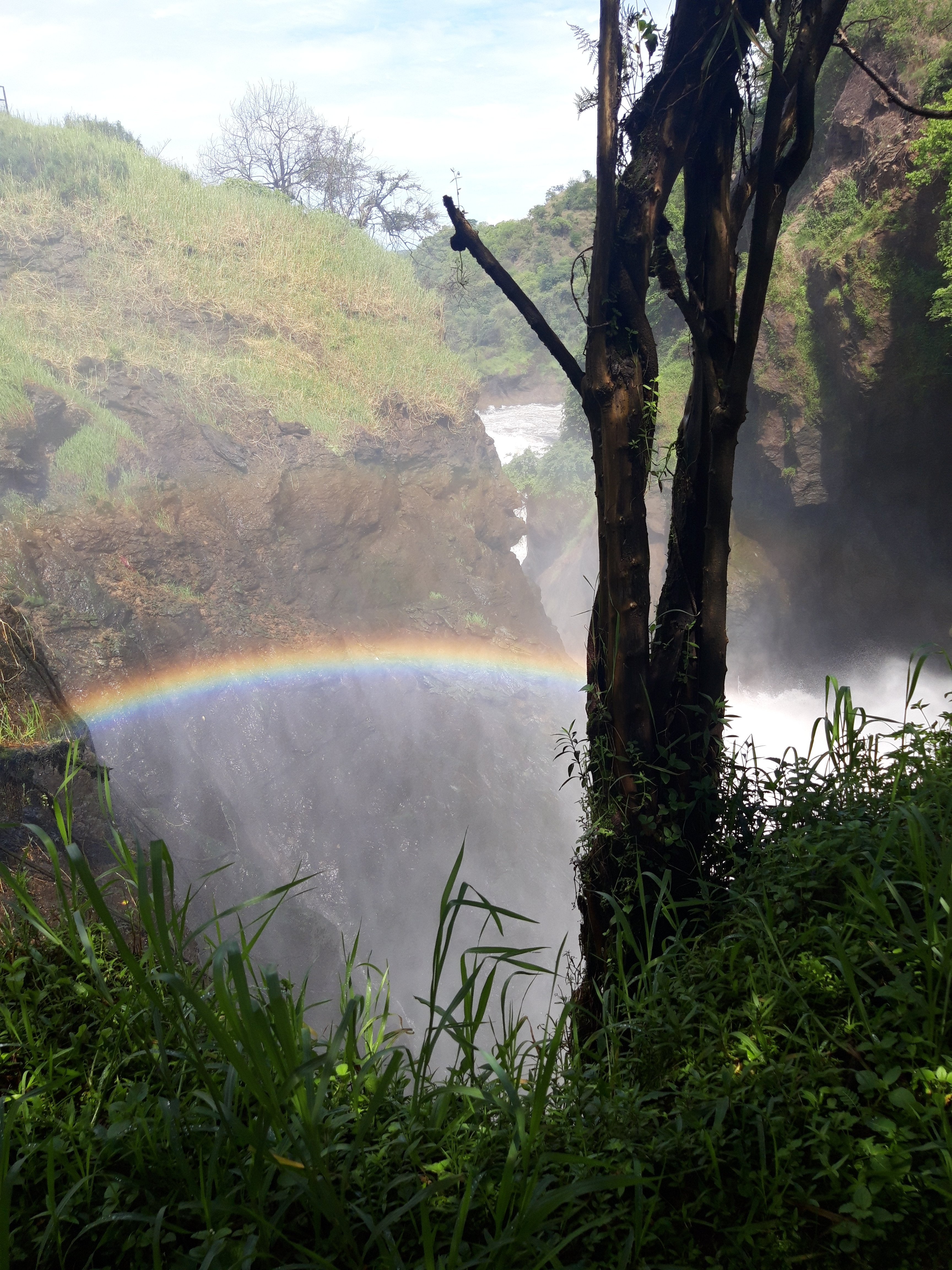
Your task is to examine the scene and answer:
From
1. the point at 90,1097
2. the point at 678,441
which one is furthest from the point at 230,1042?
the point at 678,441

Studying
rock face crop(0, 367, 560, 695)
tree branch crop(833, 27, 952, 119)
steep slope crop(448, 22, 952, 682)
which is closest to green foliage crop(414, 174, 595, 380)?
rock face crop(0, 367, 560, 695)

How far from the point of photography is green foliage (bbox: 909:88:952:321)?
6422 millimetres

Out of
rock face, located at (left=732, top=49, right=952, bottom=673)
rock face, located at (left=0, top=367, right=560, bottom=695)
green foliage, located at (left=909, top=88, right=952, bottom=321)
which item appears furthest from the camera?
rock face, located at (left=0, top=367, right=560, bottom=695)

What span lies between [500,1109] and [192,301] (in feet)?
53.3

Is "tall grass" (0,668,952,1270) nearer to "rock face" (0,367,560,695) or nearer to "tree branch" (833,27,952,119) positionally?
"tree branch" (833,27,952,119)

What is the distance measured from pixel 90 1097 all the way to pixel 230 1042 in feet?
1.31

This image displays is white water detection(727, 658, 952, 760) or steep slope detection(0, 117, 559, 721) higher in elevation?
steep slope detection(0, 117, 559, 721)

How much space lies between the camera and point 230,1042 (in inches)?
40.0

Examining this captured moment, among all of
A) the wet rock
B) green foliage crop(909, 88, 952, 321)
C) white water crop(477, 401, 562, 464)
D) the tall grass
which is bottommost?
the tall grass

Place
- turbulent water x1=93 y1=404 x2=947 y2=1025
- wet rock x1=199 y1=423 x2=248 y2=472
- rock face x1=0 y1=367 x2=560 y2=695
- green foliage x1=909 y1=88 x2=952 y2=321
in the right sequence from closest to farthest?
green foliage x1=909 y1=88 x2=952 y2=321 < turbulent water x1=93 y1=404 x2=947 y2=1025 < rock face x1=0 y1=367 x2=560 y2=695 < wet rock x1=199 y1=423 x2=248 y2=472

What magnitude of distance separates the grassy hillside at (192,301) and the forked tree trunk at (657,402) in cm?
1130

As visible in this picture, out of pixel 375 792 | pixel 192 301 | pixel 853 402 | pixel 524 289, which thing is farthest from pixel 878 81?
pixel 524 289

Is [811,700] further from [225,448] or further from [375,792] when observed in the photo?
[225,448]

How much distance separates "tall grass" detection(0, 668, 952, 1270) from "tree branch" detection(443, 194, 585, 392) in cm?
149
